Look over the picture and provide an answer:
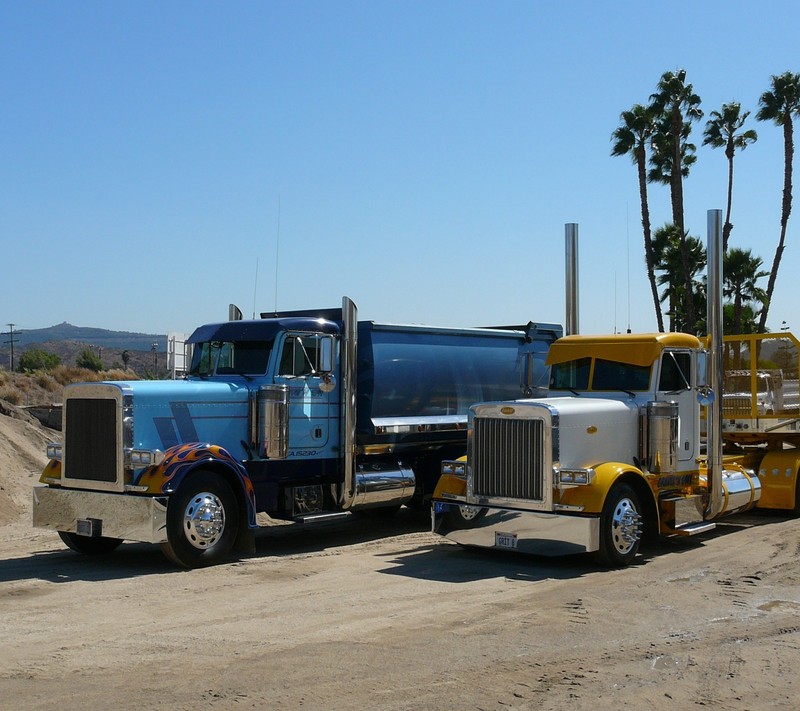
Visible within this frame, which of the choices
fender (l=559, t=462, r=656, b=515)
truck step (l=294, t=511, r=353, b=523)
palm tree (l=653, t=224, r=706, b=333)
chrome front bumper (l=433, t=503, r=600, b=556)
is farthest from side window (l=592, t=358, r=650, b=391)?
palm tree (l=653, t=224, r=706, b=333)

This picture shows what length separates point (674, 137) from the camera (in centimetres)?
3844

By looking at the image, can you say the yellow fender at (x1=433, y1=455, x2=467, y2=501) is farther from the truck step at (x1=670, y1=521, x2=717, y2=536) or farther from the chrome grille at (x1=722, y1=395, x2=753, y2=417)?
the chrome grille at (x1=722, y1=395, x2=753, y2=417)

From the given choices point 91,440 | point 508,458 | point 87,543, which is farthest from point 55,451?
point 508,458

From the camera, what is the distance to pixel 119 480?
1139 cm

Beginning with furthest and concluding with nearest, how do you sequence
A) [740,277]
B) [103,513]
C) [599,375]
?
[740,277]
[599,375]
[103,513]

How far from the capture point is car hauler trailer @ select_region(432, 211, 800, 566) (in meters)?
11.1

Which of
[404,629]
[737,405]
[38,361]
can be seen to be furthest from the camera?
[38,361]

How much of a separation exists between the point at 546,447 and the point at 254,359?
405cm

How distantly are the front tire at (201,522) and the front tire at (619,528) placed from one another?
427 cm

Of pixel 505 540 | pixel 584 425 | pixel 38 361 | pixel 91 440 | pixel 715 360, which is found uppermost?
pixel 38 361

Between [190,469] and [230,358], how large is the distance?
2.21 metres

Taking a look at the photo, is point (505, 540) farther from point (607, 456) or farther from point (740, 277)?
point (740, 277)

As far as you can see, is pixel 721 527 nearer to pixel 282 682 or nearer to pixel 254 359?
pixel 254 359

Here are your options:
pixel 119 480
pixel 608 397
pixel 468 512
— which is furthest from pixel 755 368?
pixel 119 480
